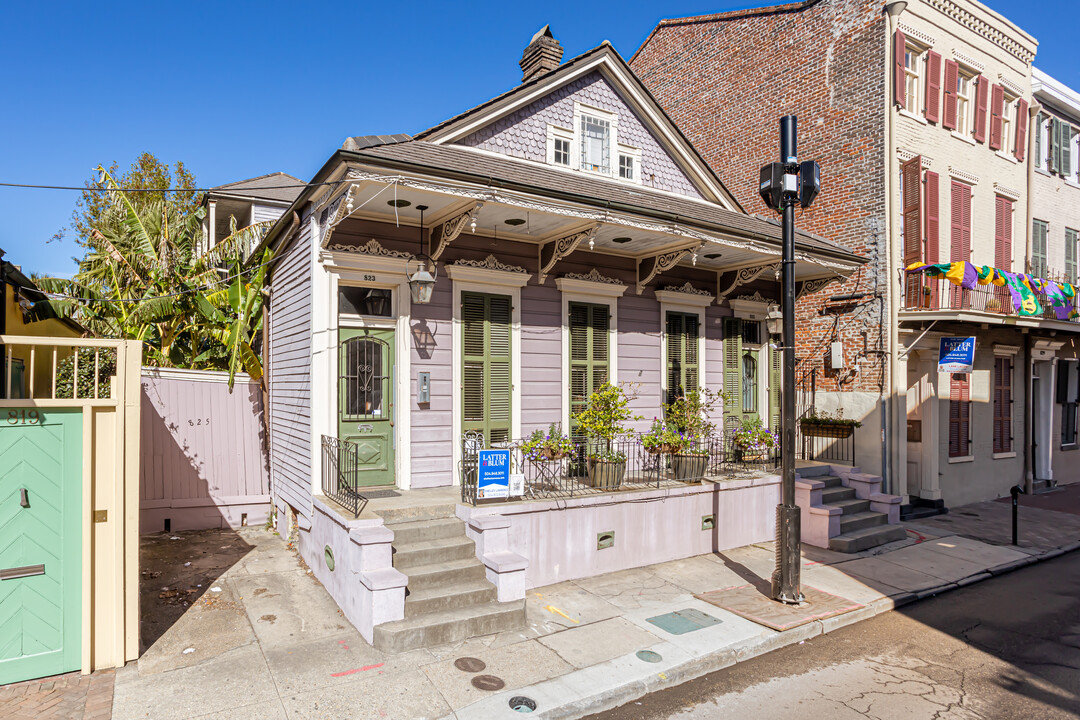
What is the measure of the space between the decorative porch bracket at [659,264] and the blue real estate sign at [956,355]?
6841mm

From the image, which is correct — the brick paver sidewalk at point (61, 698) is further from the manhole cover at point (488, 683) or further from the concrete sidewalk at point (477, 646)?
the manhole cover at point (488, 683)

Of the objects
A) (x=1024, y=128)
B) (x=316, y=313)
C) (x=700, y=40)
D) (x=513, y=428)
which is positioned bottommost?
(x=513, y=428)

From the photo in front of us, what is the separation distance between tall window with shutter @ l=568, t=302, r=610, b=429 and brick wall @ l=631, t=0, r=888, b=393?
674 centimetres

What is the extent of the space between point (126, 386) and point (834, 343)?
538 inches

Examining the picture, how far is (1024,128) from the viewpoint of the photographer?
17.2m

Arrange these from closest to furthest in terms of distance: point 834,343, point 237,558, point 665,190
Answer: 1. point 237,558
2. point 665,190
3. point 834,343

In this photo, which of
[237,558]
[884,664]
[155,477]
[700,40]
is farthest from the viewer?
[700,40]

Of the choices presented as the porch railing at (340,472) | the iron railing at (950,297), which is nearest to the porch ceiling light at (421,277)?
the porch railing at (340,472)

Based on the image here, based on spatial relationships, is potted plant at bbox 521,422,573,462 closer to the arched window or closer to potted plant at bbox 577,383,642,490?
potted plant at bbox 577,383,642,490

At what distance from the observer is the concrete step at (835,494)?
11.6 meters

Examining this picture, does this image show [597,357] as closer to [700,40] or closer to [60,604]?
[60,604]

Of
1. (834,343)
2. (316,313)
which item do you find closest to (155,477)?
(316,313)

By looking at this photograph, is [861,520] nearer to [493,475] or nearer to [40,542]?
[493,475]

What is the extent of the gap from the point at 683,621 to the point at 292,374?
6682mm
